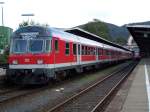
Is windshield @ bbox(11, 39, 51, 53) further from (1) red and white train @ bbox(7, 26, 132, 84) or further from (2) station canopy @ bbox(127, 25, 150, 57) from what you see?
(2) station canopy @ bbox(127, 25, 150, 57)

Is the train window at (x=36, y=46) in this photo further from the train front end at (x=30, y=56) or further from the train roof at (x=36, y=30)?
the train roof at (x=36, y=30)

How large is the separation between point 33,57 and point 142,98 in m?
6.48

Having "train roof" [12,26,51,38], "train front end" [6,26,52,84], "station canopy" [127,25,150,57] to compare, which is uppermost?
"station canopy" [127,25,150,57]

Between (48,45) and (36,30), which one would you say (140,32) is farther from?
(48,45)

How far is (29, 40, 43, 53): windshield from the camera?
68.9 feet

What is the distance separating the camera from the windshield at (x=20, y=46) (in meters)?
21.3

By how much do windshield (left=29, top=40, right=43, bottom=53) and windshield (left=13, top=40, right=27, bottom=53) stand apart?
12.1 inches

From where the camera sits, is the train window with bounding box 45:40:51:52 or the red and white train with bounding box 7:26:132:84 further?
the train window with bounding box 45:40:51:52

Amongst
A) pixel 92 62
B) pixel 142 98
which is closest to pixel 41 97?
pixel 142 98

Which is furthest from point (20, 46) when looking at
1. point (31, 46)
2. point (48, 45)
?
point (48, 45)

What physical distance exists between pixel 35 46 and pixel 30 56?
616mm

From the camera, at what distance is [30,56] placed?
820 inches

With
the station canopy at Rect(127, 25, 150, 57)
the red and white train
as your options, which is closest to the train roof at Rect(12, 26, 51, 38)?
the red and white train

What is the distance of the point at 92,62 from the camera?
114 ft
